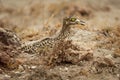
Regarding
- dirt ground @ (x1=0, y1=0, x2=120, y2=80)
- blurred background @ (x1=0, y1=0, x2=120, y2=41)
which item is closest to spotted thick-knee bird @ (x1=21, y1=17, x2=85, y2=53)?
dirt ground @ (x1=0, y1=0, x2=120, y2=80)

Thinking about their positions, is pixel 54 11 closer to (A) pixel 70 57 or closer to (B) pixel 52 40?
(B) pixel 52 40

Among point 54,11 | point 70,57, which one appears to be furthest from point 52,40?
point 54,11

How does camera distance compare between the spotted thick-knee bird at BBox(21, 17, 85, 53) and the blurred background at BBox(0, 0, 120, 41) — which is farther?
the blurred background at BBox(0, 0, 120, 41)

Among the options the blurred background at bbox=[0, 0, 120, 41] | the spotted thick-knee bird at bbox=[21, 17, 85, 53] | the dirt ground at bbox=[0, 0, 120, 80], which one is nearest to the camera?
the dirt ground at bbox=[0, 0, 120, 80]

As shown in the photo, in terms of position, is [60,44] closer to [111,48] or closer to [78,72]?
[78,72]

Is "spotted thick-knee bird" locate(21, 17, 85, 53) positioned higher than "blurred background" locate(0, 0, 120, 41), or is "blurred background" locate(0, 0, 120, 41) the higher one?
"blurred background" locate(0, 0, 120, 41)

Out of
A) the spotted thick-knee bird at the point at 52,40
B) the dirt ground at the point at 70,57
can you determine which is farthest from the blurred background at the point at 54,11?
the spotted thick-knee bird at the point at 52,40

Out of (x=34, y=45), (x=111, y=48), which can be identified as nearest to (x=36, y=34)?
(x=34, y=45)

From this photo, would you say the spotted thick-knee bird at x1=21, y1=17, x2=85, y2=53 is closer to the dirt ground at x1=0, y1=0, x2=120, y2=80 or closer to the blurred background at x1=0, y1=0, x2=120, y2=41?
the dirt ground at x1=0, y1=0, x2=120, y2=80

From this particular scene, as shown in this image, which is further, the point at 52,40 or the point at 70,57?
the point at 52,40
